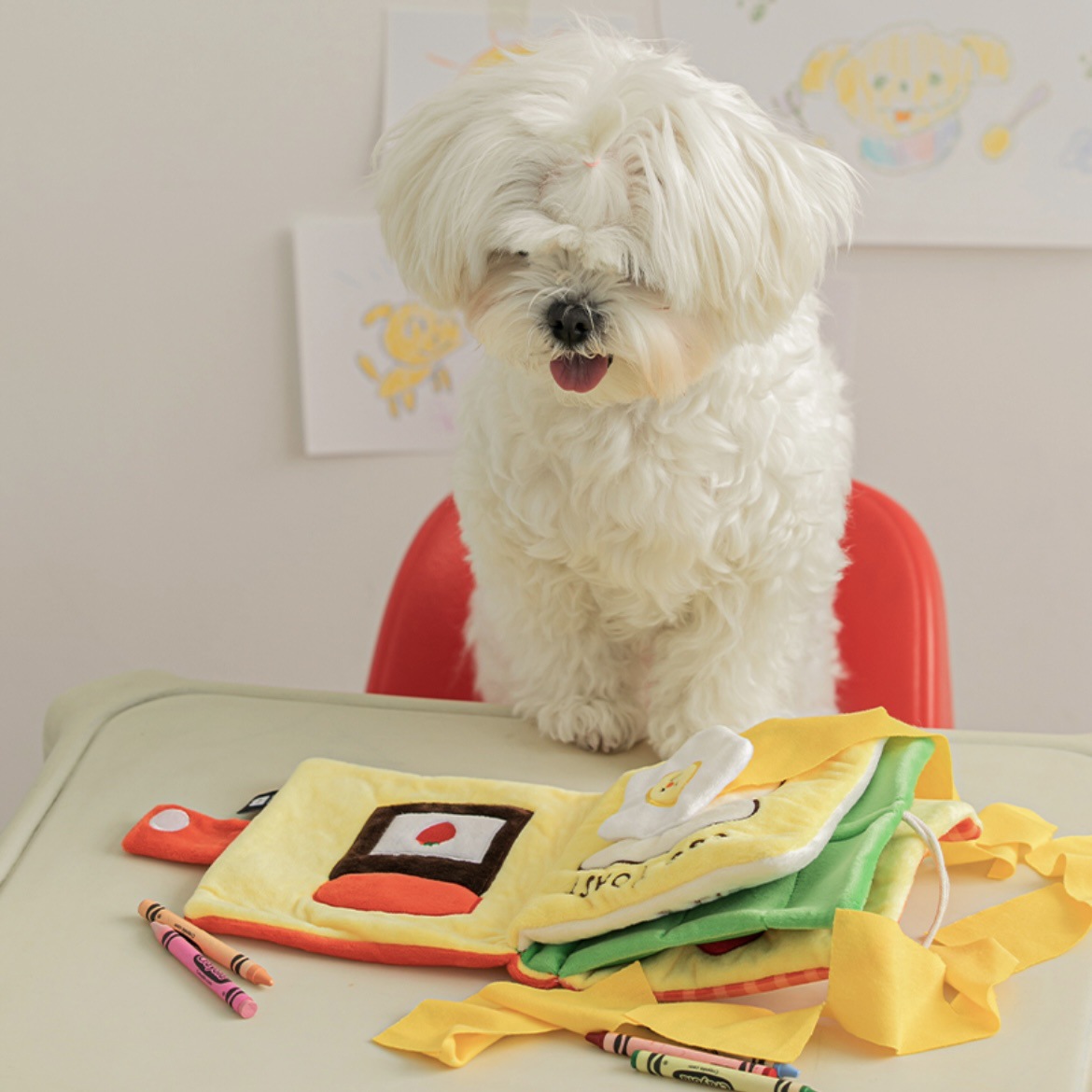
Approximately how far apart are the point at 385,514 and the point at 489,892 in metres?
1.34

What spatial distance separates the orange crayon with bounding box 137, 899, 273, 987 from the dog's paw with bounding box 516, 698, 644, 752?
46 cm

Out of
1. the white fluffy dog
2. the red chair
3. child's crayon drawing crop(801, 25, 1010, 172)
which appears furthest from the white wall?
the white fluffy dog

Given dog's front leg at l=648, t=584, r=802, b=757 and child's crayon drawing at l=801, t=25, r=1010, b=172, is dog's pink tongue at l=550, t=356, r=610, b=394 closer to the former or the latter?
dog's front leg at l=648, t=584, r=802, b=757

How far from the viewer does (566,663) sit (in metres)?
1.41

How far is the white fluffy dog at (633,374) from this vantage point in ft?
3.56

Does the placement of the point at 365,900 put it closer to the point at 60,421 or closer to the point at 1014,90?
the point at 60,421

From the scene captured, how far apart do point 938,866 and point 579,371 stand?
1.58 ft

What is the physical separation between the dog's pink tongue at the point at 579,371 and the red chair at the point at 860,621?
571 mm

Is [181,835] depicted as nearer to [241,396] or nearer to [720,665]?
[720,665]

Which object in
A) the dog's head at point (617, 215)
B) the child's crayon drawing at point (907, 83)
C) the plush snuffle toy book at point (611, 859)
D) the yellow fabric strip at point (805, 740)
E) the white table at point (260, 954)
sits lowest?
the white table at point (260, 954)

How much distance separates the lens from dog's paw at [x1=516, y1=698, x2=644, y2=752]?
136 cm

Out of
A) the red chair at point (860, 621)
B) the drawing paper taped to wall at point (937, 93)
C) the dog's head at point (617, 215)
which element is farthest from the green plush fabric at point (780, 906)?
the drawing paper taped to wall at point (937, 93)

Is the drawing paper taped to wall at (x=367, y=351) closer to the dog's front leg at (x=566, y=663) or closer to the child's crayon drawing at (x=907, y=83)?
the child's crayon drawing at (x=907, y=83)

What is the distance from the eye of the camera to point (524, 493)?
1.26m
